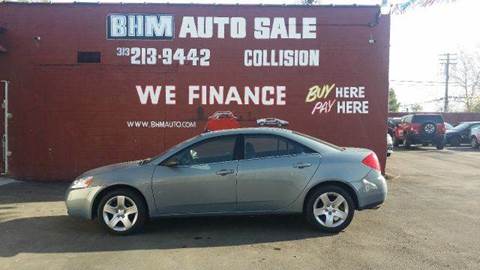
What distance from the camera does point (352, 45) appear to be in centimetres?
1226

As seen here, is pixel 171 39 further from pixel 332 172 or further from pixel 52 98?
pixel 332 172

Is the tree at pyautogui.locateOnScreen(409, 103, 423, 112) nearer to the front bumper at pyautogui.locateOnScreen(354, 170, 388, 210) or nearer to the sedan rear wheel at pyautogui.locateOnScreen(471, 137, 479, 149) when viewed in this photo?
the sedan rear wheel at pyautogui.locateOnScreen(471, 137, 479, 149)

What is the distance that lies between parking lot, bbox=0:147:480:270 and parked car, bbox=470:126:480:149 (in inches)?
725

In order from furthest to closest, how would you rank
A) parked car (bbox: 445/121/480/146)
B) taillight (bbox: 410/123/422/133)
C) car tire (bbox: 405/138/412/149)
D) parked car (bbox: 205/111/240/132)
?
parked car (bbox: 445/121/480/146), car tire (bbox: 405/138/412/149), taillight (bbox: 410/123/422/133), parked car (bbox: 205/111/240/132)

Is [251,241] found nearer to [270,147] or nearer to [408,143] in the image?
[270,147]

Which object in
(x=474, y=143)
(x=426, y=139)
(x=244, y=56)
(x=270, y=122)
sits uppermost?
(x=244, y=56)

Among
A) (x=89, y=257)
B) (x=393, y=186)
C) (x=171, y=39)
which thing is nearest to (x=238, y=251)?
(x=89, y=257)

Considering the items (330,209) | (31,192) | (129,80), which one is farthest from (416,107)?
(330,209)

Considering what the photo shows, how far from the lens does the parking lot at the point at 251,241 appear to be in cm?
587

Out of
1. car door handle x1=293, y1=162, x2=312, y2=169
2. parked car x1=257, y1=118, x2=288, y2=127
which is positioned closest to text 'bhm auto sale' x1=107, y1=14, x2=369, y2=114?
parked car x1=257, y1=118, x2=288, y2=127

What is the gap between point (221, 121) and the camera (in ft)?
40.7

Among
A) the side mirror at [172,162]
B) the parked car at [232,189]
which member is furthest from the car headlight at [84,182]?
the side mirror at [172,162]

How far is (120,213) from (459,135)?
2514 centimetres

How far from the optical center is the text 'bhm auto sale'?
12.2 meters
